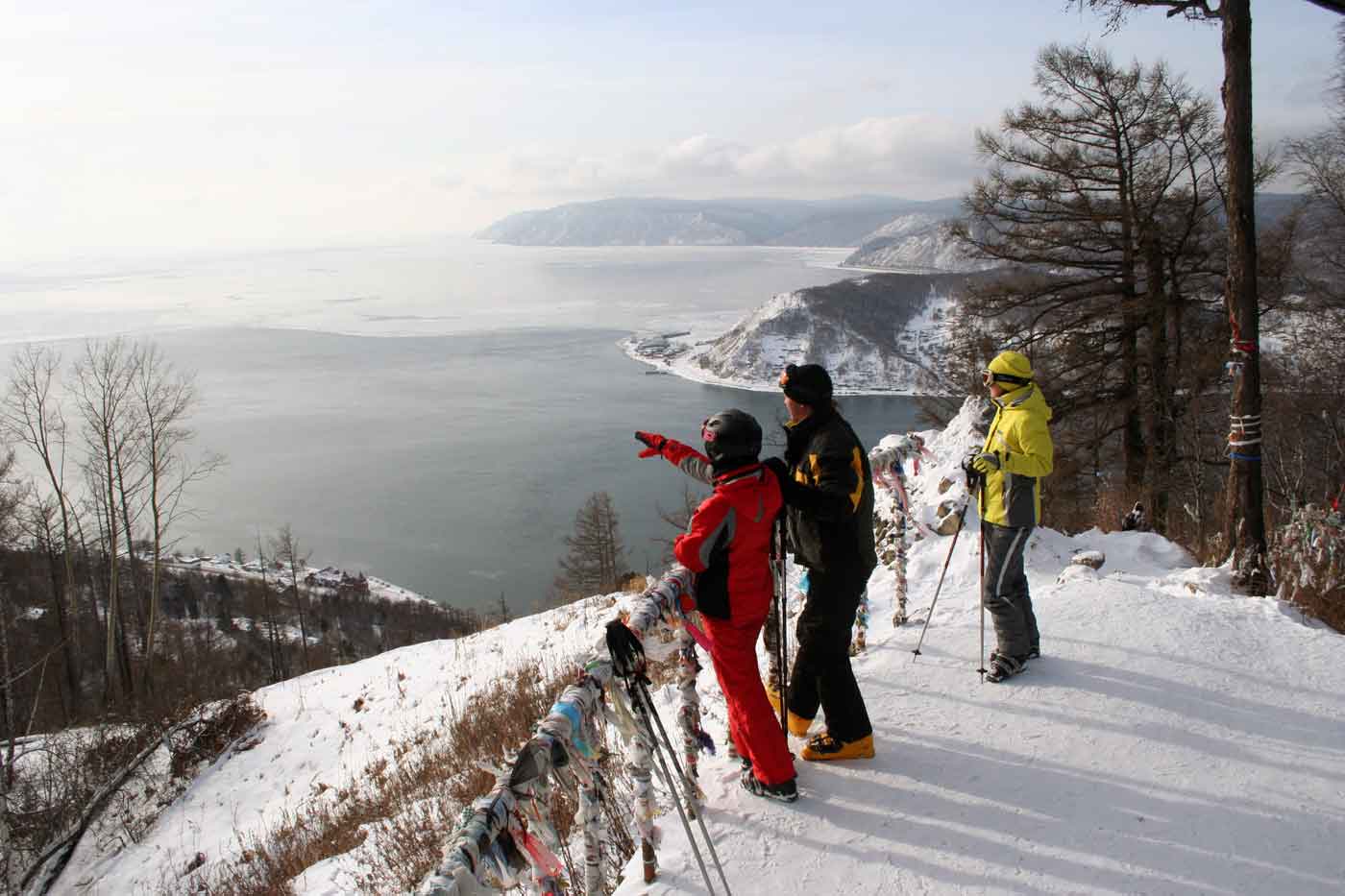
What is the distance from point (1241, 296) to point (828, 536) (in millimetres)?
4435

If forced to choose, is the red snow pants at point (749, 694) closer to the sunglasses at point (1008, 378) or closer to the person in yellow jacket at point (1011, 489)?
the person in yellow jacket at point (1011, 489)

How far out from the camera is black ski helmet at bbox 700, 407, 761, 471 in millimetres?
2969

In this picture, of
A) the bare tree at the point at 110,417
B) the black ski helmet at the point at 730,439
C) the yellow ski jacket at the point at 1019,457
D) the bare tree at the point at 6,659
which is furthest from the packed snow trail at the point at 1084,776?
the bare tree at the point at 110,417

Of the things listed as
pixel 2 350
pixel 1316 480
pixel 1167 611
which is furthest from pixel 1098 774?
pixel 2 350

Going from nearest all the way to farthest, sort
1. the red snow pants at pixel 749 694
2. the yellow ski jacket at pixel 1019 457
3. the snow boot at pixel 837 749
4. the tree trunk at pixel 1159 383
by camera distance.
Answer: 1. the red snow pants at pixel 749 694
2. the snow boot at pixel 837 749
3. the yellow ski jacket at pixel 1019 457
4. the tree trunk at pixel 1159 383

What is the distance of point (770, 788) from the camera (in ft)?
10.5

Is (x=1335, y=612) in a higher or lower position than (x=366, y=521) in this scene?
higher

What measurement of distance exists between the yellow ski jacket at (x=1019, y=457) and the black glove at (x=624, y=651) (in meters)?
2.40

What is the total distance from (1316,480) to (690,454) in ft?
53.7

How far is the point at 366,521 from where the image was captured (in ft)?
149

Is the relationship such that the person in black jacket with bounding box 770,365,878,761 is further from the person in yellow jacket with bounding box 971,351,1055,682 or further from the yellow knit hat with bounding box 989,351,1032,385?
the yellow knit hat with bounding box 989,351,1032,385

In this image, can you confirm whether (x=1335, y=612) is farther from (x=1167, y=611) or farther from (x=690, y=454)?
(x=690, y=454)

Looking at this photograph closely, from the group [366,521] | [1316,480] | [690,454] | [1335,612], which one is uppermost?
[690,454]

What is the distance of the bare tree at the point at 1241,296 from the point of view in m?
5.22
